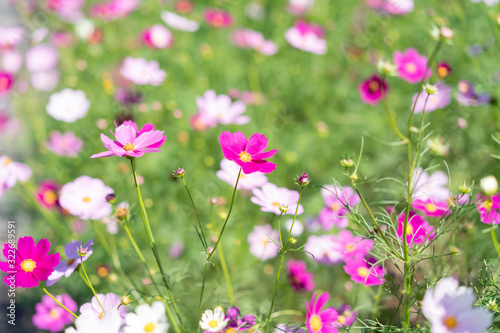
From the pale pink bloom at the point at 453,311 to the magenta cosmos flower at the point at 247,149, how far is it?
40 cm

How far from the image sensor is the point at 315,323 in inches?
37.2

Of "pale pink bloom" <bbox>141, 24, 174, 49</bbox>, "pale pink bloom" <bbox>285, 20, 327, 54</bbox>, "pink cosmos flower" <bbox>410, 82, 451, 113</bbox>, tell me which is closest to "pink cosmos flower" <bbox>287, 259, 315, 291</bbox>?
"pink cosmos flower" <bbox>410, 82, 451, 113</bbox>

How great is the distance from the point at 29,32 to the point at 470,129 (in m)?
2.68

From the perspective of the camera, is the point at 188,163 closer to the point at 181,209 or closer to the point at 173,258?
the point at 181,209

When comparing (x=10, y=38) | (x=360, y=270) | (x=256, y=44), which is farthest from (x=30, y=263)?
(x=10, y=38)

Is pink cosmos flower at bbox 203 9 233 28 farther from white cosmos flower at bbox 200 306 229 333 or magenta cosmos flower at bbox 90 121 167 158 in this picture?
white cosmos flower at bbox 200 306 229 333

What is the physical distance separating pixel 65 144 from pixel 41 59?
78 centimetres

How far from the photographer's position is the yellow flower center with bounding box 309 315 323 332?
0.93 metres

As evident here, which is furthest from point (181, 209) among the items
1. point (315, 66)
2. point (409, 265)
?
point (315, 66)

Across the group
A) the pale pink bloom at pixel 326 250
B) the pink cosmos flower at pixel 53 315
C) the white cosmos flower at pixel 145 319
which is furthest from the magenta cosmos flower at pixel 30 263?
the pale pink bloom at pixel 326 250

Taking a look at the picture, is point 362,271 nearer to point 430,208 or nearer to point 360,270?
point 360,270

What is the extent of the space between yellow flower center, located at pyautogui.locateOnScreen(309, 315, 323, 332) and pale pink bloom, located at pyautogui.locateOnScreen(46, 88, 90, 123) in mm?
1337

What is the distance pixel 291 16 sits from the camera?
272 cm

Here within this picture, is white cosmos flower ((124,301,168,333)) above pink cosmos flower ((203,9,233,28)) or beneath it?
above
